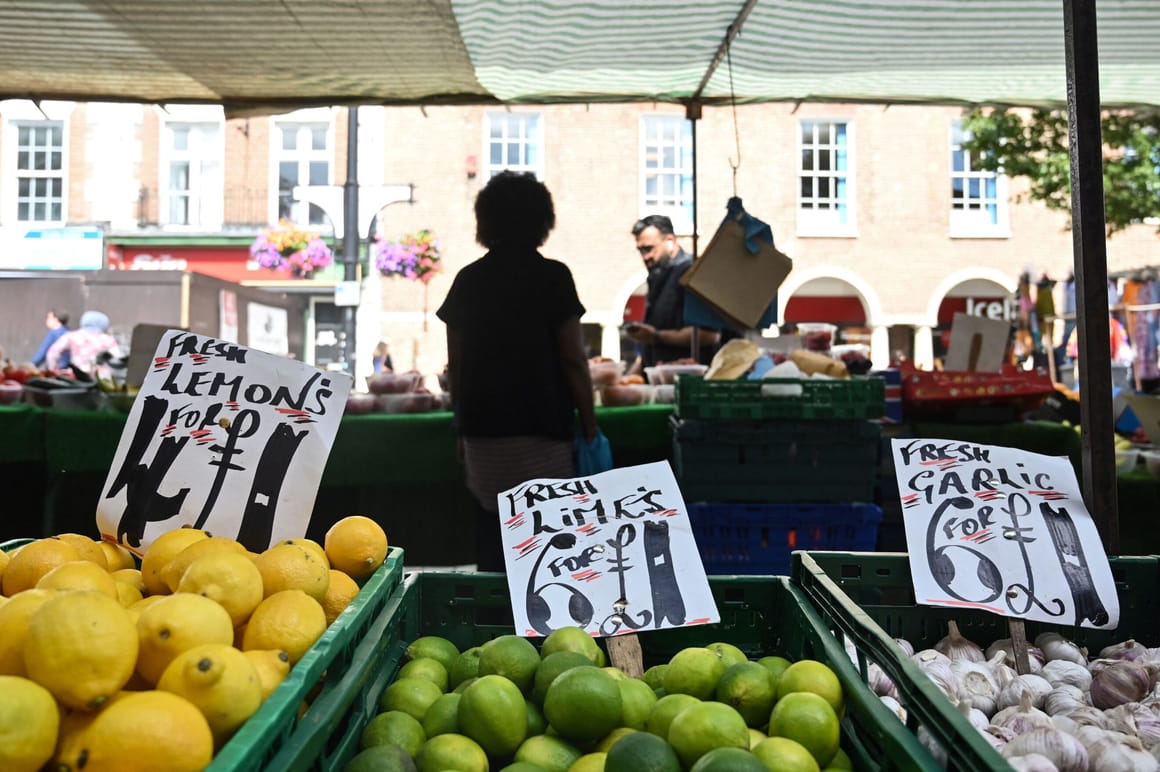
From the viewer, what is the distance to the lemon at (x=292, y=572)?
1325 mm

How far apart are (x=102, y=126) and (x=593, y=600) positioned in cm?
2055

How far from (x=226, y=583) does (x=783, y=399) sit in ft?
6.99

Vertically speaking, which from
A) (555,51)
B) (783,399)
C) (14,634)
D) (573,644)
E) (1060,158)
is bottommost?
(573,644)

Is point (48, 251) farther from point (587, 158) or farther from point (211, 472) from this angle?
point (211, 472)

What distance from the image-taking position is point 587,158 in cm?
1800

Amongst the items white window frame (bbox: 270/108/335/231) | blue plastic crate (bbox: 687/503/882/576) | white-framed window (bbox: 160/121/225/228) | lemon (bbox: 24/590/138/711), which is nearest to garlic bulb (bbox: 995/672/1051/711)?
lemon (bbox: 24/590/138/711)

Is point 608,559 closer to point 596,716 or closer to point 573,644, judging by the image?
point 573,644

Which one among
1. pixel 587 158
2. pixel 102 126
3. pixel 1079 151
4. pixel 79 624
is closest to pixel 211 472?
pixel 79 624

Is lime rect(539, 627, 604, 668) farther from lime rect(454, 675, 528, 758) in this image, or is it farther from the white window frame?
the white window frame

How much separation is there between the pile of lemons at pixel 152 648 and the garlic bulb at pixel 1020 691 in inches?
41.8

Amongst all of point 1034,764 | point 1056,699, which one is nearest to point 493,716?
point 1034,764

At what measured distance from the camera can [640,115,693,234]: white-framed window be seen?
59.7ft

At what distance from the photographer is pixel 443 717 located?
125 centimetres

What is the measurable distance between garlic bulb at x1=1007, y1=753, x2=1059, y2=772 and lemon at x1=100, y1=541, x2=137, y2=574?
4.78ft
